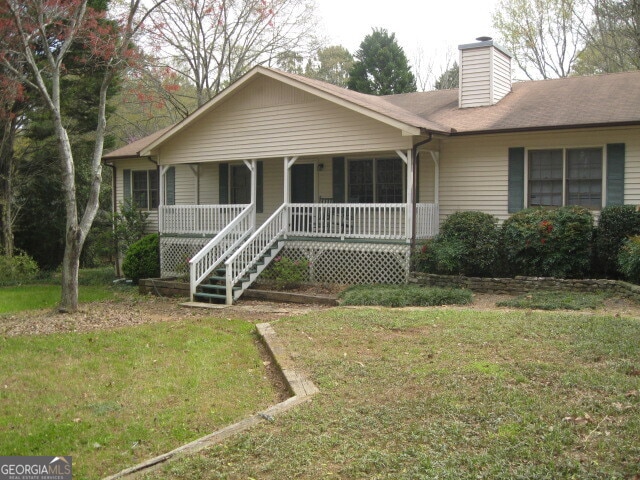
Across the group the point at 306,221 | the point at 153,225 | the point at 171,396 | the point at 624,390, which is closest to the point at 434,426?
the point at 624,390

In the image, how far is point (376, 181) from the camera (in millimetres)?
16484

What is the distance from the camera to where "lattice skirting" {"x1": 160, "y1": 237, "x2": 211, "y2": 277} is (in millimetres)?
17234

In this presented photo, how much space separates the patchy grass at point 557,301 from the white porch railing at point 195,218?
7.81 m

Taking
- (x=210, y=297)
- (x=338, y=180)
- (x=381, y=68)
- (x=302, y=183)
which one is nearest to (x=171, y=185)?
(x=302, y=183)

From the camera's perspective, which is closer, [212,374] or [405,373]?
[405,373]

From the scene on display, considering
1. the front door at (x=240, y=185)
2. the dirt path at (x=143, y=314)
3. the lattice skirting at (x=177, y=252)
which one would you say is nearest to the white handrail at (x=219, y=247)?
the dirt path at (x=143, y=314)

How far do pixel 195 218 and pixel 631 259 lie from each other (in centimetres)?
1097

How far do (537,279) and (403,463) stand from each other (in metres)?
8.66

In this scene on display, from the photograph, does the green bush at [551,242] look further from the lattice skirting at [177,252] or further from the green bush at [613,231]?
the lattice skirting at [177,252]

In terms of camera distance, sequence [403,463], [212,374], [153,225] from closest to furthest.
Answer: [403,463] → [212,374] → [153,225]

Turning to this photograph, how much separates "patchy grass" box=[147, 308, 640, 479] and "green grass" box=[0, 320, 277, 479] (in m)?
0.71

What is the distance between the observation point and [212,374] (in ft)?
24.4

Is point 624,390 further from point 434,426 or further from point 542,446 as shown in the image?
point 434,426

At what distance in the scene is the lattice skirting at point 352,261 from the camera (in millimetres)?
14250
